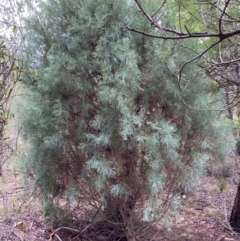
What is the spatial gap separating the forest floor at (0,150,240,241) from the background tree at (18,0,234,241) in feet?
2.08

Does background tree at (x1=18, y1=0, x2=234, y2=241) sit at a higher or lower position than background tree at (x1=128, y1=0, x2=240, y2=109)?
Result: lower

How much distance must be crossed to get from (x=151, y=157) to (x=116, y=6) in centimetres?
171

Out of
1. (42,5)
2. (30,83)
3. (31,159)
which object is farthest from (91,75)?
(31,159)

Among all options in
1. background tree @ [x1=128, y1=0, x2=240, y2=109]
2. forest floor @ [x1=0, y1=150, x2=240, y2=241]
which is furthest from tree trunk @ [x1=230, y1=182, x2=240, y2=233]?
background tree @ [x1=128, y1=0, x2=240, y2=109]

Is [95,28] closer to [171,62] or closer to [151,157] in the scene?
[171,62]

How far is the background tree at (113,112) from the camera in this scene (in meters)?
3.48

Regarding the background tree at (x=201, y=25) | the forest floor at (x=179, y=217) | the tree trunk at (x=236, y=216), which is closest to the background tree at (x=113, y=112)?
the background tree at (x=201, y=25)

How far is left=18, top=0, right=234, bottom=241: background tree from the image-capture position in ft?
11.4

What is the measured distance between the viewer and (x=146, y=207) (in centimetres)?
363

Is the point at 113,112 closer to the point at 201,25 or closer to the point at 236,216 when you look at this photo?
the point at 201,25

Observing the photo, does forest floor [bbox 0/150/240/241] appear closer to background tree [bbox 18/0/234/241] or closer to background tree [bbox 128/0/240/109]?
background tree [bbox 18/0/234/241]

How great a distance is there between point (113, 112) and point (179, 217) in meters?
1.55

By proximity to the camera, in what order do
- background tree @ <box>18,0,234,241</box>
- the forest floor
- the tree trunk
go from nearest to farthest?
1. background tree @ <box>18,0,234,241</box>
2. the forest floor
3. the tree trunk

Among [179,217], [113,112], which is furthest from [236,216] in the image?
[113,112]
